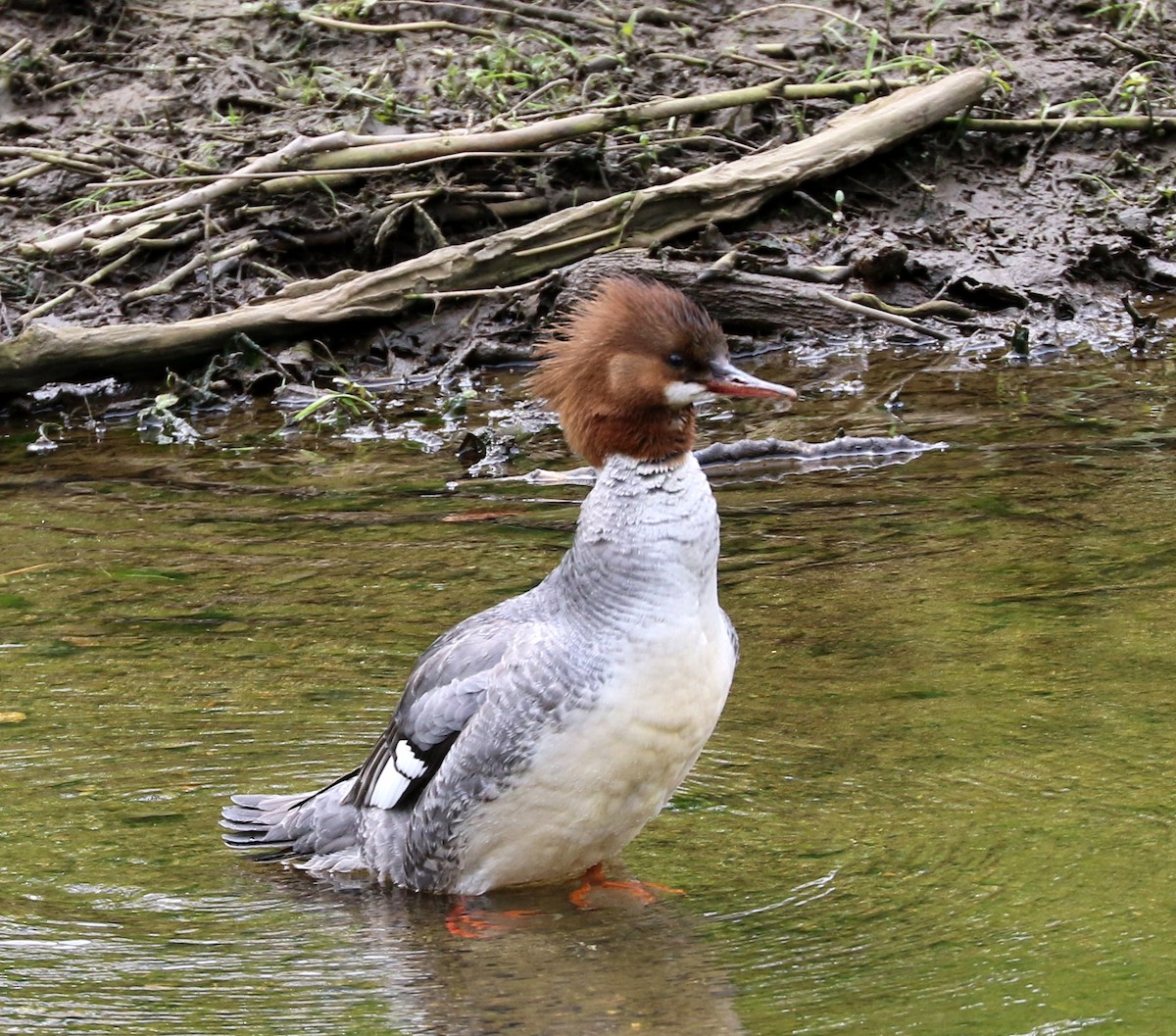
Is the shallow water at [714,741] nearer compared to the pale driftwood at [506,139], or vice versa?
the shallow water at [714,741]

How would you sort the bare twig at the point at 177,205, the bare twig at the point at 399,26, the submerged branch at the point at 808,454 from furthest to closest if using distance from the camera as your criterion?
the bare twig at the point at 399,26 → the bare twig at the point at 177,205 → the submerged branch at the point at 808,454

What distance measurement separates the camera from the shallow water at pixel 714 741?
3.36m

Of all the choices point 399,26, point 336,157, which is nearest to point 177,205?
point 336,157

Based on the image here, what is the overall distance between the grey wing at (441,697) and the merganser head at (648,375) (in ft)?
1.54

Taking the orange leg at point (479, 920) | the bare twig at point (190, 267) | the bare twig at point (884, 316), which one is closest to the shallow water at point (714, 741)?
the orange leg at point (479, 920)

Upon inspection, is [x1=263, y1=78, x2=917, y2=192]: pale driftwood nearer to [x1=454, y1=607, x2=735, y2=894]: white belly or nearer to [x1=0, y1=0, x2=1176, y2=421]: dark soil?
[x1=0, y1=0, x2=1176, y2=421]: dark soil

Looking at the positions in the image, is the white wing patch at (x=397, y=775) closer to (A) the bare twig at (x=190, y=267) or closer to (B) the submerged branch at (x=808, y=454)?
(B) the submerged branch at (x=808, y=454)

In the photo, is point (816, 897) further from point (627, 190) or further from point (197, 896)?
point (627, 190)

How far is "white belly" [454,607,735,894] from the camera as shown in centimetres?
375

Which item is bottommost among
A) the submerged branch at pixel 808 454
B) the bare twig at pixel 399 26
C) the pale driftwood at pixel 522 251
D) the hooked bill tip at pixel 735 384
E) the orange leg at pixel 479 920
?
the submerged branch at pixel 808 454

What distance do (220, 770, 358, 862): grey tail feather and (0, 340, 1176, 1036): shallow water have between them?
6 cm

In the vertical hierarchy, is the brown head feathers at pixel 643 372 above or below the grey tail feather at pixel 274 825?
above

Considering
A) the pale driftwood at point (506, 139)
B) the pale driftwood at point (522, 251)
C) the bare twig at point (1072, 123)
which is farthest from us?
the bare twig at point (1072, 123)

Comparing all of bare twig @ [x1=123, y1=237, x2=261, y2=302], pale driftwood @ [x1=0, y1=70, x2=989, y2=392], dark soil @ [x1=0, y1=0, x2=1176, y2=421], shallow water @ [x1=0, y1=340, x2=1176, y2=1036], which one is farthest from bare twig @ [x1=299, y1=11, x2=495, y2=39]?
shallow water @ [x1=0, y1=340, x2=1176, y2=1036]
